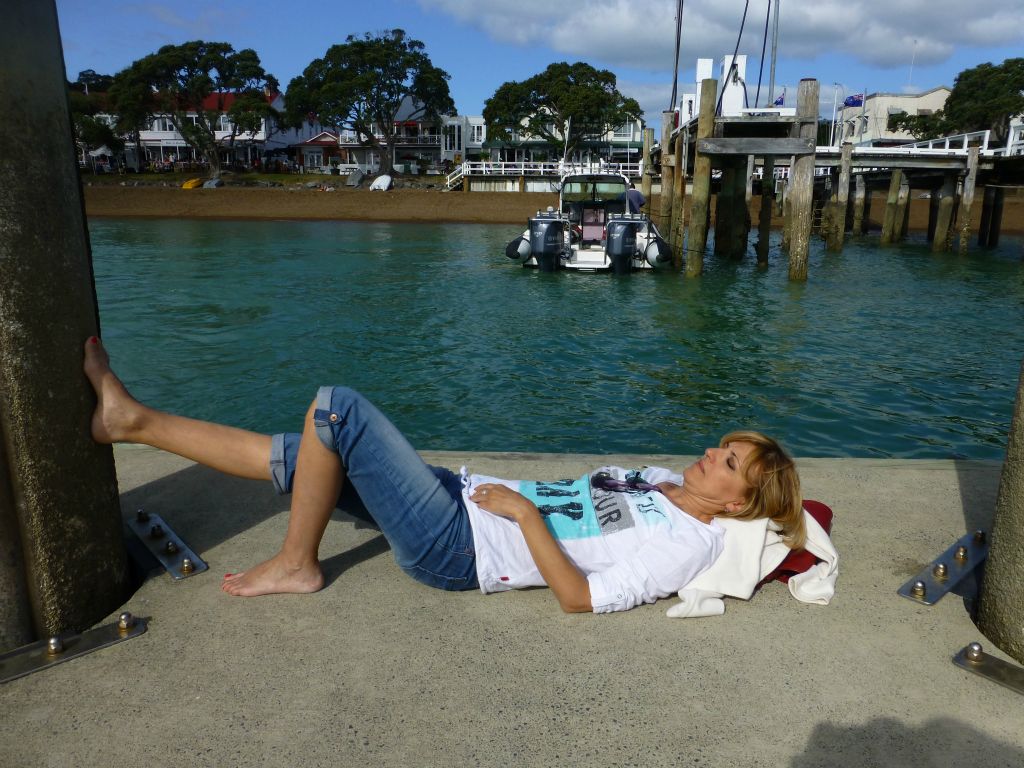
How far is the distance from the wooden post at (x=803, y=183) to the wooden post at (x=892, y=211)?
518 inches

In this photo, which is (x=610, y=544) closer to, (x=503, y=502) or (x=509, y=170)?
(x=503, y=502)

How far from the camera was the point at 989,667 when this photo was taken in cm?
241

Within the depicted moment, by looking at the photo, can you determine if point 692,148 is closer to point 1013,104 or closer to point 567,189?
point 567,189

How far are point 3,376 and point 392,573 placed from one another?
4.68 feet

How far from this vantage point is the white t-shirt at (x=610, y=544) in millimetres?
2646

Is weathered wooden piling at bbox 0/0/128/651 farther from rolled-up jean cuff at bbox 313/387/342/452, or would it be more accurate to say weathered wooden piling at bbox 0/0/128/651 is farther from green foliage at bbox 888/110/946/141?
green foliage at bbox 888/110/946/141

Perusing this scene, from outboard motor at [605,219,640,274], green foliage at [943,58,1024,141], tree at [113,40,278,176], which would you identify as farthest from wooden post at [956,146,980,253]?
tree at [113,40,278,176]

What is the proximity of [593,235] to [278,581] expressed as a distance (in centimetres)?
2114

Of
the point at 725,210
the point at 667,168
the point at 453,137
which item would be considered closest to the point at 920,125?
the point at 453,137

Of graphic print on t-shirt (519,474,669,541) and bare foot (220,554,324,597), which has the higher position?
graphic print on t-shirt (519,474,669,541)

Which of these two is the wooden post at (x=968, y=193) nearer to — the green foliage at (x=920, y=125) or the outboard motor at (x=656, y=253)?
the outboard motor at (x=656, y=253)

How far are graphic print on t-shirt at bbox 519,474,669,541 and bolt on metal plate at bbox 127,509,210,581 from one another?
125 cm

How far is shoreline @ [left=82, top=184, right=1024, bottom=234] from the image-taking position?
145ft

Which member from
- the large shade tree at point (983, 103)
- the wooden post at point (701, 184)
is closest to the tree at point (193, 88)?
the wooden post at point (701, 184)
